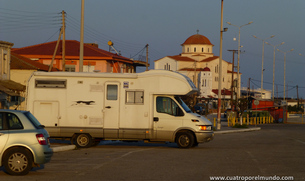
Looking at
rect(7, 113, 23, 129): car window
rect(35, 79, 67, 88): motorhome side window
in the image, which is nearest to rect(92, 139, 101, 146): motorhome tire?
rect(35, 79, 67, 88): motorhome side window

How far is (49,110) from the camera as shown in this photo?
20.6m

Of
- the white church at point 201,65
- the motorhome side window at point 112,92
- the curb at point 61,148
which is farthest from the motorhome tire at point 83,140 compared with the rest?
the white church at point 201,65

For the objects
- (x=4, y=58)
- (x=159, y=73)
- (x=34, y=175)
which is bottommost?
(x=34, y=175)

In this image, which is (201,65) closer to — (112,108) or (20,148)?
(112,108)

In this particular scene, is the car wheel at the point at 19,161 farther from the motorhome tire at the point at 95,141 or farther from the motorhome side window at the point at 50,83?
the motorhome tire at the point at 95,141

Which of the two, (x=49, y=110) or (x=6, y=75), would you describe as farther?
(x=6, y=75)

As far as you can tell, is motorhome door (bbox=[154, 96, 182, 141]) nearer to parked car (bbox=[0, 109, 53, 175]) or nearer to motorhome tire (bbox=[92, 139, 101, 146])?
motorhome tire (bbox=[92, 139, 101, 146])

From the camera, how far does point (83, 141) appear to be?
20688mm

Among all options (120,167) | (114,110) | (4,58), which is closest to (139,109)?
(114,110)

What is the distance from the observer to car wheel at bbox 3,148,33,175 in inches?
479

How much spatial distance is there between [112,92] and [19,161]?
8697 millimetres

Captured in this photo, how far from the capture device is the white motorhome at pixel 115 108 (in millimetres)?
20469

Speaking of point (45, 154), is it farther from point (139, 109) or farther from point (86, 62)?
point (86, 62)

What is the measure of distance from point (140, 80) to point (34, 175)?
350 inches
